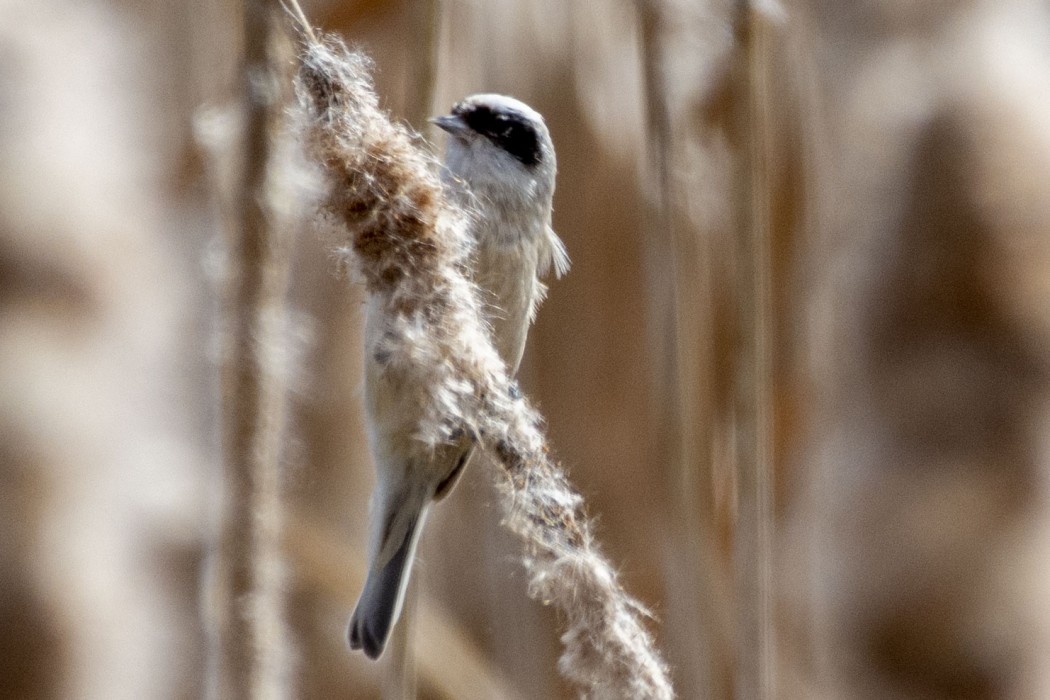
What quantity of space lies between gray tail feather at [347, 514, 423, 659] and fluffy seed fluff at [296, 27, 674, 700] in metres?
0.16

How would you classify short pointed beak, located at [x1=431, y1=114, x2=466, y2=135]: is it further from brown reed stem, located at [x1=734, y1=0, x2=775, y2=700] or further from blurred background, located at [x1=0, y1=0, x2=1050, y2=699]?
blurred background, located at [x1=0, y1=0, x2=1050, y2=699]

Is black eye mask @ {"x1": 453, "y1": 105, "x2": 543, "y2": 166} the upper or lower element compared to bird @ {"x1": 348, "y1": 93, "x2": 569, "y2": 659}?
upper

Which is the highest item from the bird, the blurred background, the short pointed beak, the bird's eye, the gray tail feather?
the blurred background

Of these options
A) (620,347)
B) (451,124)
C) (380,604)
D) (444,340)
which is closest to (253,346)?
(444,340)

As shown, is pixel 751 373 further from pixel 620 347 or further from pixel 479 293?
pixel 620 347

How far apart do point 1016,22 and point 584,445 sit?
105 centimetres

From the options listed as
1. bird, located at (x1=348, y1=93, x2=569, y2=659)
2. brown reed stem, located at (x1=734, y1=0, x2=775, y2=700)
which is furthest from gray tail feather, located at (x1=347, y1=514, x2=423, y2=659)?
brown reed stem, located at (x1=734, y1=0, x2=775, y2=700)

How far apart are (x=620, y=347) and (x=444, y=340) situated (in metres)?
1.50

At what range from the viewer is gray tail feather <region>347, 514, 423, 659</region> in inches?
22.1

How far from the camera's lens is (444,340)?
38 cm

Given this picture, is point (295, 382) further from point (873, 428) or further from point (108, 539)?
point (108, 539)

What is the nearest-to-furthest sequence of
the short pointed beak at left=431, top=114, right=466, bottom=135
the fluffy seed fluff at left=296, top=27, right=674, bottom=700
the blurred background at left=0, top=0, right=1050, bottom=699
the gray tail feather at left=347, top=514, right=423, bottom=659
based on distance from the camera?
the fluffy seed fluff at left=296, top=27, right=674, bottom=700
the gray tail feather at left=347, top=514, right=423, bottom=659
the short pointed beak at left=431, top=114, right=466, bottom=135
the blurred background at left=0, top=0, right=1050, bottom=699

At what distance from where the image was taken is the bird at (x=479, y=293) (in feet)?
1.97

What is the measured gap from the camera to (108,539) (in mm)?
2010
